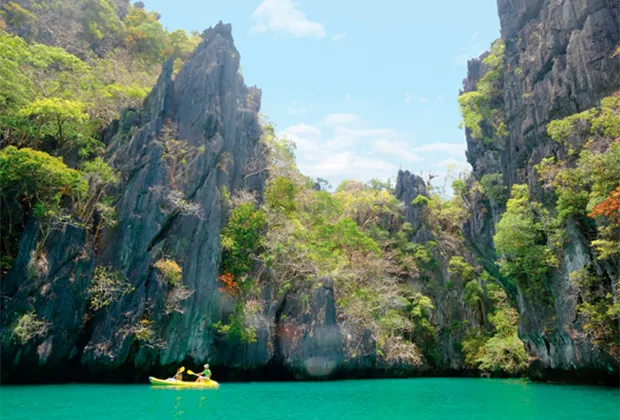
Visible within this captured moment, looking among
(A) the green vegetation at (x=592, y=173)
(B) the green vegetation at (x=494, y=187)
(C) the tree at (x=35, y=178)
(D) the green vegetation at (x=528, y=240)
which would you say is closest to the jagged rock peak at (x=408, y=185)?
(B) the green vegetation at (x=494, y=187)

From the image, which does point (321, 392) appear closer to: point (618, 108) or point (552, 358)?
point (552, 358)

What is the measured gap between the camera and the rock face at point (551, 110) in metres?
18.9

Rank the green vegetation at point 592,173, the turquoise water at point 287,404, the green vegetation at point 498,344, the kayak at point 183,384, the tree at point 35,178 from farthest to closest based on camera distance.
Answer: the green vegetation at point 498,344
the kayak at point 183,384
the tree at point 35,178
the green vegetation at point 592,173
the turquoise water at point 287,404

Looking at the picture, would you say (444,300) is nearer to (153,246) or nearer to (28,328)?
(153,246)

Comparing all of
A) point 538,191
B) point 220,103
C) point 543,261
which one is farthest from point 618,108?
point 220,103

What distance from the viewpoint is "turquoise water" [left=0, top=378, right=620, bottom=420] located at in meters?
11.1

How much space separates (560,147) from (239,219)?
51.6 feet

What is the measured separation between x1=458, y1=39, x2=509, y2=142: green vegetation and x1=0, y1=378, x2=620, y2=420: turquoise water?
51.2 ft

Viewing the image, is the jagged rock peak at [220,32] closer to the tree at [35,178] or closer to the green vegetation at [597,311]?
the tree at [35,178]

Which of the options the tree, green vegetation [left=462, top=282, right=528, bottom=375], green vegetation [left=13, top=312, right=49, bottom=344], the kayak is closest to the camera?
green vegetation [left=13, top=312, right=49, bottom=344]

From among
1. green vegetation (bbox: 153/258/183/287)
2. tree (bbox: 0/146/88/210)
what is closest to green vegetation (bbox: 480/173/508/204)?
green vegetation (bbox: 153/258/183/287)

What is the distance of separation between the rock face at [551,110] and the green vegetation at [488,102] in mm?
837

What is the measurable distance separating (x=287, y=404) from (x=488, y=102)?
21.6m

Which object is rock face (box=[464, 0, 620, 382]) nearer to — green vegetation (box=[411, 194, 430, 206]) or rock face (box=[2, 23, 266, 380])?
green vegetation (box=[411, 194, 430, 206])
